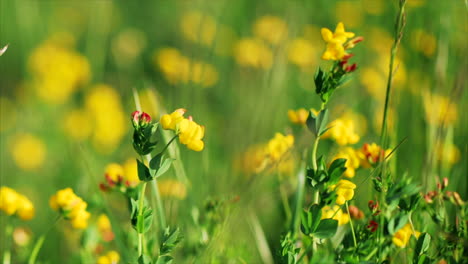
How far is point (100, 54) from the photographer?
3.51 meters

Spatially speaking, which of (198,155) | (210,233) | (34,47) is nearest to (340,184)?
(210,233)

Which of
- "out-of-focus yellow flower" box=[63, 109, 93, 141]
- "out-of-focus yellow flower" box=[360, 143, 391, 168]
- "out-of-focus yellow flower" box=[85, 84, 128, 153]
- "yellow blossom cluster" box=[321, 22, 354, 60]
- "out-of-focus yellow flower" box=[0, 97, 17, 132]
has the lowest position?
"out-of-focus yellow flower" box=[0, 97, 17, 132]

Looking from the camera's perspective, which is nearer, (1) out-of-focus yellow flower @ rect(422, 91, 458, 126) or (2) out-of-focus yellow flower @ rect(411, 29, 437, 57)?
(1) out-of-focus yellow flower @ rect(422, 91, 458, 126)

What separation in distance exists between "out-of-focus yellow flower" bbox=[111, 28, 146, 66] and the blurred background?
0.4 inches

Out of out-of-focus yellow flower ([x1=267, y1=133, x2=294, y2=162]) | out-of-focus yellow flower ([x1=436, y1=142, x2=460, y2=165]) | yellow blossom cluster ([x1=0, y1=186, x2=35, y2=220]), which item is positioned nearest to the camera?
yellow blossom cluster ([x1=0, y1=186, x2=35, y2=220])

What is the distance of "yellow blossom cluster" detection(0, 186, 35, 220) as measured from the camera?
4.36ft

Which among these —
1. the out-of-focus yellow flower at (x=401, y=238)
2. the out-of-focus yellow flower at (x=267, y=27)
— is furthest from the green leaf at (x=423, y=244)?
the out-of-focus yellow flower at (x=267, y=27)

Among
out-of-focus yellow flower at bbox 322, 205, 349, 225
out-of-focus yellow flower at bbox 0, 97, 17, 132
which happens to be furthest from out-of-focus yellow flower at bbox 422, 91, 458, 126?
out-of-focus yellow flower at bbox 0, 97, 17, 132

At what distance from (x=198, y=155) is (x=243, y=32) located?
4.26ft

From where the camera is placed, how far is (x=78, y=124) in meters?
3.34

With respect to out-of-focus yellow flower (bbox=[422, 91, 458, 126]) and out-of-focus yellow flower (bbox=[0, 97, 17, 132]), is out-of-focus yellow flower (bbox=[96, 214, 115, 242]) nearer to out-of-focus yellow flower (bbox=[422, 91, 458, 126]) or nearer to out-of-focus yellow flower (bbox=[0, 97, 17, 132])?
out-of-focus yellow flower (bbox=[422, 91, 458, 126])

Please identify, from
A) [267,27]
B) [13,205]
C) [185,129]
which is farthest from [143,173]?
[267,27]

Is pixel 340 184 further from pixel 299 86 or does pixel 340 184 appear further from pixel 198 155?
pixel 299 86

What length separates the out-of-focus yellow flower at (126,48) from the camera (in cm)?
364
